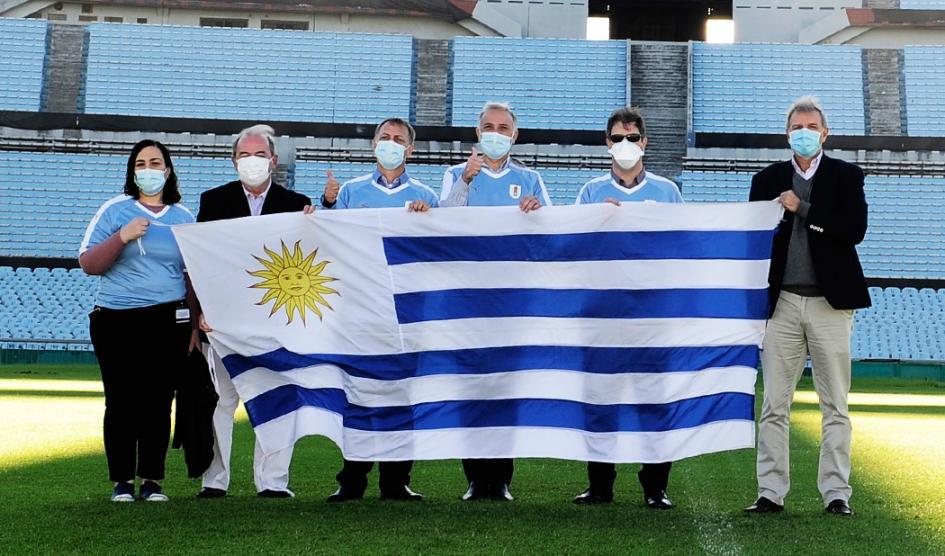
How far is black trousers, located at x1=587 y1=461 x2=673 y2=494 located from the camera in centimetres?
555

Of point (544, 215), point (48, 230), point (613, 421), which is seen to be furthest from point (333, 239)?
point (48, 230)

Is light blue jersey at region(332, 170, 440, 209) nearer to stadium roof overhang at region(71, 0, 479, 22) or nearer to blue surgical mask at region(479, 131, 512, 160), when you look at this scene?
blue surgical mask at region(479, 131, 512, 160)

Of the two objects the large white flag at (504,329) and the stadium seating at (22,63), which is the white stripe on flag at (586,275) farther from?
the stadium seating at (22,63)

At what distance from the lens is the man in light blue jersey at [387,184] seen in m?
5.89

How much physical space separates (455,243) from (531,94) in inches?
921

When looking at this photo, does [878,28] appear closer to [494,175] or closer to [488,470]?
[494,175]

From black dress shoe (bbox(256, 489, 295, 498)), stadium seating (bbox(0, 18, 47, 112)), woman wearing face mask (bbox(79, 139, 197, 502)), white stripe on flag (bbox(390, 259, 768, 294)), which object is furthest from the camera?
stadium seating (bbox(0, 18, 47, 112))

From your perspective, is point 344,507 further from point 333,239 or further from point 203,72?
point 203,72

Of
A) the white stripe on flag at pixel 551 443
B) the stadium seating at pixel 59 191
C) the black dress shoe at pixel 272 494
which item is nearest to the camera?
the white stripe on flag at pixel 551 443

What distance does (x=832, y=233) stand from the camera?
539 centimetres

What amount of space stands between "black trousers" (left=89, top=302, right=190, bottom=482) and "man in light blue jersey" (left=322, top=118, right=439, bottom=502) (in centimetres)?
93

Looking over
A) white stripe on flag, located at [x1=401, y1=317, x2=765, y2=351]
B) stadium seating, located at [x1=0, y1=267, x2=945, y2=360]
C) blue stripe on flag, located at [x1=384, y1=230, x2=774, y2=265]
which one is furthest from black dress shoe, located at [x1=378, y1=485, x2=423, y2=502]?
stadium seating, located at [x1=0, y1=267, x2=945, y2=360]

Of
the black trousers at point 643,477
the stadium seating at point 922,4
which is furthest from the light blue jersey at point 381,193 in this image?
the stadium seating at point 922,4

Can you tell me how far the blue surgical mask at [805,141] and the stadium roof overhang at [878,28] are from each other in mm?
26072
